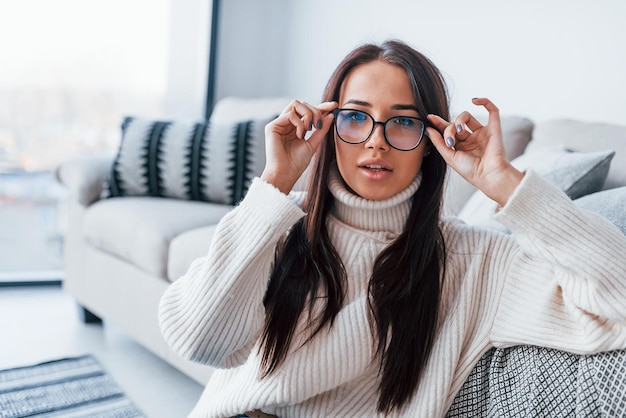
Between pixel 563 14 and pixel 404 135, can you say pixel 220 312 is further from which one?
pixel 563 14

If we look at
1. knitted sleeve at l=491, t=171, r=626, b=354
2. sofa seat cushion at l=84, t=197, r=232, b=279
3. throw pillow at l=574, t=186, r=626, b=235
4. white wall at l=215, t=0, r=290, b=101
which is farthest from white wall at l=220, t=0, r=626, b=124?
sofa seat cushion at l=84, t=197, r=232, b=279

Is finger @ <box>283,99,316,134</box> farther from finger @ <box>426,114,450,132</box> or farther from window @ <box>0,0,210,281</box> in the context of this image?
window @ <box>0,0,210,281</box>

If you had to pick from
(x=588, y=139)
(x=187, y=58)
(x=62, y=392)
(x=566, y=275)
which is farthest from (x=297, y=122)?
(x=187, y=58)

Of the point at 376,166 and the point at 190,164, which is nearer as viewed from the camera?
the point at 376,166

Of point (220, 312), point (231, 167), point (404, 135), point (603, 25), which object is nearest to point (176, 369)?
point (231, 167)

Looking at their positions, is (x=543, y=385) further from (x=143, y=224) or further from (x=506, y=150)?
(x=143, y=224)

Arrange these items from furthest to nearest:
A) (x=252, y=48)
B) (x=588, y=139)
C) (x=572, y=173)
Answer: (x=252, y=48)
(x=588, y=139)
(x=572, y=173)

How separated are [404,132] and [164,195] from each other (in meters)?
1.69

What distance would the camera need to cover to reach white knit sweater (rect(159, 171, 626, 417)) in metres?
0.96

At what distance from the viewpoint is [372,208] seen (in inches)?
43.4

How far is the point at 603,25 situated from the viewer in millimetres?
2057

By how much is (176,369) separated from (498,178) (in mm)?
1545

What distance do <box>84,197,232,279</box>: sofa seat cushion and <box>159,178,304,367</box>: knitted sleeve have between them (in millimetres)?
1060

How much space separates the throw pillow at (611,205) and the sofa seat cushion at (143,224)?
4.30ft
